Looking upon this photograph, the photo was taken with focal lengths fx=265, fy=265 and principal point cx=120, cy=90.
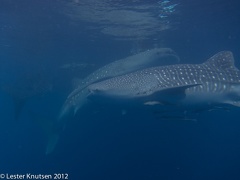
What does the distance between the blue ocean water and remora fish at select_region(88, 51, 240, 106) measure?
3.69 m

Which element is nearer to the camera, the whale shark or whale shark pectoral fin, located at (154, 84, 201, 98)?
whale shark pectoral fin, located at (154, 84, 201, 98)

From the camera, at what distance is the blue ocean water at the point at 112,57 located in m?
15.6

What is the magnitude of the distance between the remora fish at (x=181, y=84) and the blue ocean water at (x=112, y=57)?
369 cm

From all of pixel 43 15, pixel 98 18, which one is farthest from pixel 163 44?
pixel 43 15

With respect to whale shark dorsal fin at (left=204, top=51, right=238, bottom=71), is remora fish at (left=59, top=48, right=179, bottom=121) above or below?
below

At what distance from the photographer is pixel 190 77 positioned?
767 cm

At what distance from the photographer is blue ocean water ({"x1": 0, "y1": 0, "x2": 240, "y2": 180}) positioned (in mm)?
15633

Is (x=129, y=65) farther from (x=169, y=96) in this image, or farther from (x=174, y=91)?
(x=174, y=91)

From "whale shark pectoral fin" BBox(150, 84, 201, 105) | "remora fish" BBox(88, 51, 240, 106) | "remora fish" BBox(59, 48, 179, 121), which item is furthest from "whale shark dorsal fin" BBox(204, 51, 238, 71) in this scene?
"remora fish" BBox(59, 48, 179, 121)

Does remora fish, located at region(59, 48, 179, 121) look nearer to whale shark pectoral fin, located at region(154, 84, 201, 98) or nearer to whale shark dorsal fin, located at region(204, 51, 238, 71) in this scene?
whale shark dorsal fin, located at region(204, 51, 238, 71)

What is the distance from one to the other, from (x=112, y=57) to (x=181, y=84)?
21830 mm

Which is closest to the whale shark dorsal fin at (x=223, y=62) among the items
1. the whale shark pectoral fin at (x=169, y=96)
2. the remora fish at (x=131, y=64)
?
the whale shark pectoral fin at (x=169, y=96)

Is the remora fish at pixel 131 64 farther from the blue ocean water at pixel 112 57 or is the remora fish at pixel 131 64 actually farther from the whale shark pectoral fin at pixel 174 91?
the whale shark pectoral fin at pixel 174 91

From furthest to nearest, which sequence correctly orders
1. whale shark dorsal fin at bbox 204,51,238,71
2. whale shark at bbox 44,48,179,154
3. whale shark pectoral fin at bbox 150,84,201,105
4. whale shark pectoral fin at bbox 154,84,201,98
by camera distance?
whale shark at bbox 44,48,179,154
whale shark dorsal fin at bbox 204,51,238,71
whale shark pectoral fin at bbox 150,84,201,105
whale shark pectoral fin at bbox 154,84,201,98
